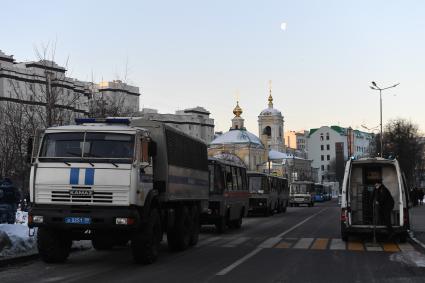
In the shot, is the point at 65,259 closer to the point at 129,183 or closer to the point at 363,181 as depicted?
the point at 129,183

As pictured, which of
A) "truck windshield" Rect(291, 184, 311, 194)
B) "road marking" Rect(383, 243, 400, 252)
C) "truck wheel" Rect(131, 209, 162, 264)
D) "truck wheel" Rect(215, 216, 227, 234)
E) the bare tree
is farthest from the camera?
the bare tree

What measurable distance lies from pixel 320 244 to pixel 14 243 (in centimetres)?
897

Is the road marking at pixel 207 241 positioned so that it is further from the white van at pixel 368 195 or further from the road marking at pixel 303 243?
the white van at pixel 368 195

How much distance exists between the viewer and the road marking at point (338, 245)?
17248 millimetres

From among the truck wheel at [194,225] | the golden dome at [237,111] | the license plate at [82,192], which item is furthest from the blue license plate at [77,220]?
the golden dome at [237,111]

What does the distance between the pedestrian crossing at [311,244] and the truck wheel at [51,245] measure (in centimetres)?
542

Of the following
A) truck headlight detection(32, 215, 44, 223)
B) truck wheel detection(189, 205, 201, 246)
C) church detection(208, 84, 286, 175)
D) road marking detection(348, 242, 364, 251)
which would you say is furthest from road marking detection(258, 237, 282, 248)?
church detection(208, 84, 286, 175)

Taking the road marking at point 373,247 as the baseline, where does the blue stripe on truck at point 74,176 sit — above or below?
above

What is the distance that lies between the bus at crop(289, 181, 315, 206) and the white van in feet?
170

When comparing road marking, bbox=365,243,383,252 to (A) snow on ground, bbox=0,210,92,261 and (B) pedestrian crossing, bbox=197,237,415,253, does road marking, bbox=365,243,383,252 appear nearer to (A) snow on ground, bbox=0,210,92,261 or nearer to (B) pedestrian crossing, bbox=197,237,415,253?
(B) pedestrian crossing, bbox=197,237,415,253

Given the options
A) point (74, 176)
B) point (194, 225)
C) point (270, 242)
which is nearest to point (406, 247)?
point (270, 242)

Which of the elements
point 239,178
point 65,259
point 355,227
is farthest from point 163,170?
point 239,178

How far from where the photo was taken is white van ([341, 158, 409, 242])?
1875cm

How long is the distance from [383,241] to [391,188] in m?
2.09
